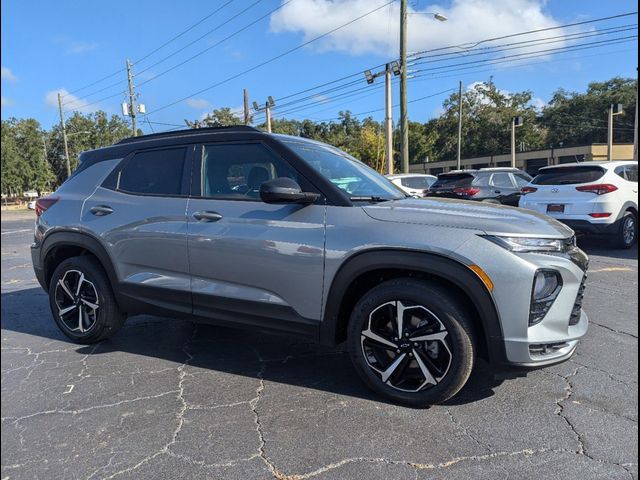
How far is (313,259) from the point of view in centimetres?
303

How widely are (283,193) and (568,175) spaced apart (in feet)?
24.8

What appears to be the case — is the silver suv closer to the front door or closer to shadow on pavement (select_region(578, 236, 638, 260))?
the front door

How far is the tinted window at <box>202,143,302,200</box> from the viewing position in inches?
134

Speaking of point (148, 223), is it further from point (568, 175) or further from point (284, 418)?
point (568, 175)

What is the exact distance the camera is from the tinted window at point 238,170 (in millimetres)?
3410

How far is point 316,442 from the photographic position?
8.46 ft

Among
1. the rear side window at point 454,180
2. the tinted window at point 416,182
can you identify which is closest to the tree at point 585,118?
the tinted window at point 416,182

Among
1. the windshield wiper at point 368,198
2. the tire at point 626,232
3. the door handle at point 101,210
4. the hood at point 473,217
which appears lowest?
Result: the tire at point 626,232

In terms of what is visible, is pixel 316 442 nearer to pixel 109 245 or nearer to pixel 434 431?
pixel 434 431

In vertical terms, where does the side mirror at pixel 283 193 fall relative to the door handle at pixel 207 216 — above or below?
above

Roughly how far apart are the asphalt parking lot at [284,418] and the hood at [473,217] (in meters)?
1.13

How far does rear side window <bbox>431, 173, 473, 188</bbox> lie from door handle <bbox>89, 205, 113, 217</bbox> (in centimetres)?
1000

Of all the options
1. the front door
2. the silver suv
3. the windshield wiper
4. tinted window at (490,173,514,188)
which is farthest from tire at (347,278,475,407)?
tinted window at (490,173,514,188)

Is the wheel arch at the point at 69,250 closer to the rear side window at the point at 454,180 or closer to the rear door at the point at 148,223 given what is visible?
the rear door at the point at 148,223
